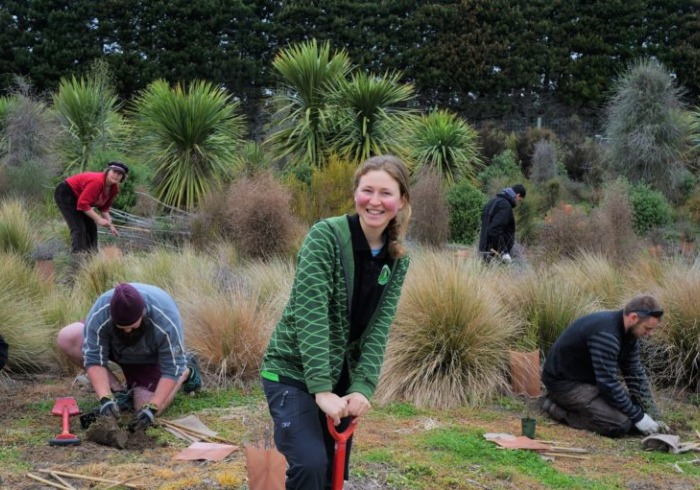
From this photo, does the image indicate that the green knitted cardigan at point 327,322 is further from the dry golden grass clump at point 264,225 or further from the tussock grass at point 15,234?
the tussock grass at point 15,234

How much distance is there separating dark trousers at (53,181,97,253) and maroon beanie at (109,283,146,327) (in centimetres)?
446

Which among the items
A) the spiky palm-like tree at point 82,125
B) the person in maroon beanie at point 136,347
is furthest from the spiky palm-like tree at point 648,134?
the person in maroon beanie at point 136,347

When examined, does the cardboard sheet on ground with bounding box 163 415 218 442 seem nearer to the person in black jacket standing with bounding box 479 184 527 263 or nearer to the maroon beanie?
the maroon beanie

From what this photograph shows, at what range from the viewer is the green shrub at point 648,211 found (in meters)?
12.9

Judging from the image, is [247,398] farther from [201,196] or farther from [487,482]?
[201,196]

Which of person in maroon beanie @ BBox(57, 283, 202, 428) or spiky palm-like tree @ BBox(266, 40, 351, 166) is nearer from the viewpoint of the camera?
person in maroon beanie @ BBox(57, 283, 202, 428)

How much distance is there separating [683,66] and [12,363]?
21.6 m

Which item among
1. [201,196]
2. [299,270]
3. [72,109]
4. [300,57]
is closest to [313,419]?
[299,270]

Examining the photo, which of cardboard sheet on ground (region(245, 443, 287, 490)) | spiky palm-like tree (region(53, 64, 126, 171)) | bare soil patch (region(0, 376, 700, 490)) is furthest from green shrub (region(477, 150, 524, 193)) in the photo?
cardboard sheet on ground (region(245, 443, 287, 490))

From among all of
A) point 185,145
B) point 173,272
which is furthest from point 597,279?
point 185,145

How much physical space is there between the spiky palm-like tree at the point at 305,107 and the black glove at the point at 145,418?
30.0 feet

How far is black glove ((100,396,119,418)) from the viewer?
4.70 meters

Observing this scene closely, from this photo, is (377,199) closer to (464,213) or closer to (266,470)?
(266,470)

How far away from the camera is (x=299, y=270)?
9.06 ft
